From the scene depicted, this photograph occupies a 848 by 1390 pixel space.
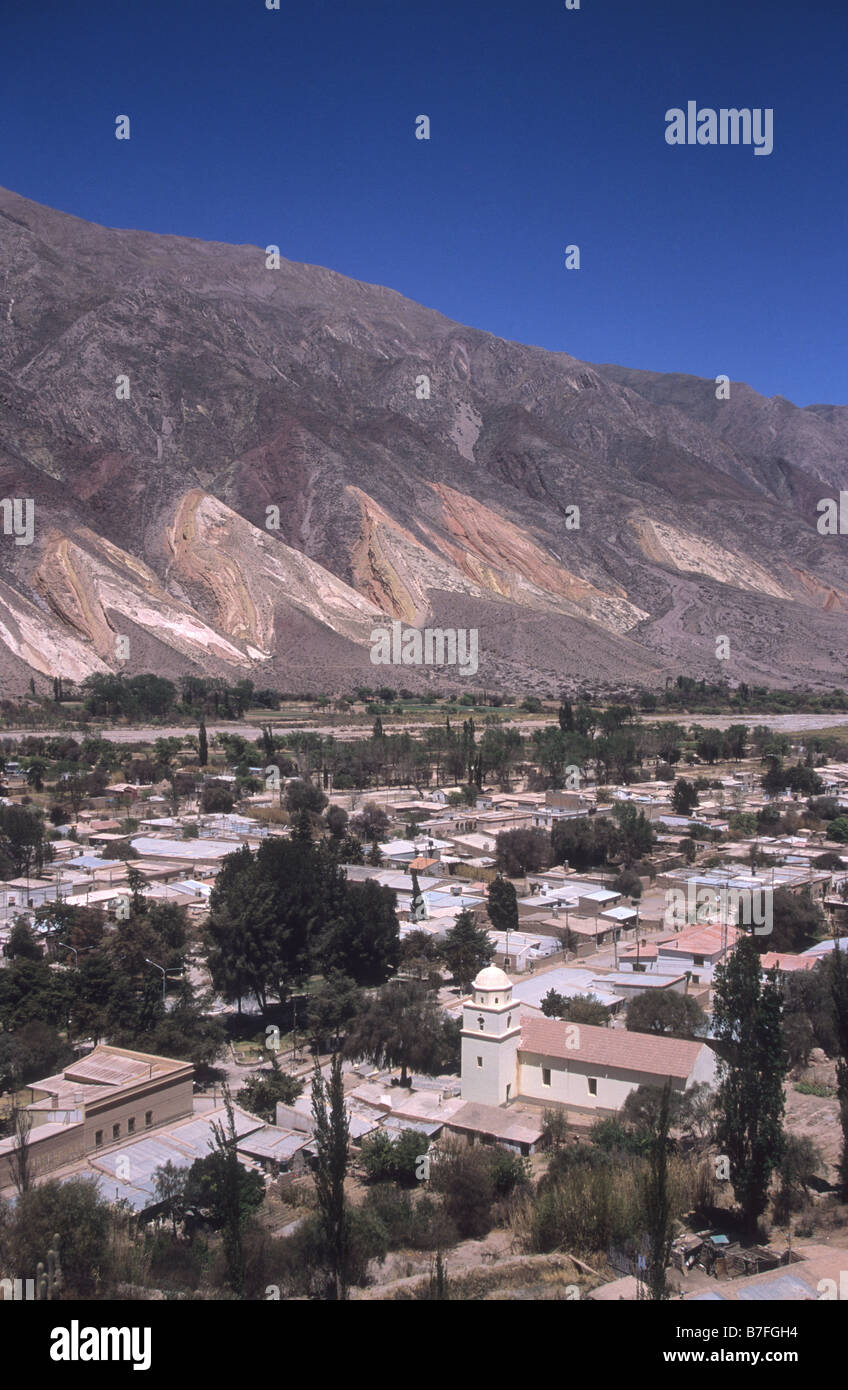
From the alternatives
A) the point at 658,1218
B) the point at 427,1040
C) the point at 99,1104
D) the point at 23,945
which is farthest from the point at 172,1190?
the point at 23,945

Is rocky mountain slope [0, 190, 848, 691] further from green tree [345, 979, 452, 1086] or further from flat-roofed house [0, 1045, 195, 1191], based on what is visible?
flat-roofed house [0, 1045, 195, 1191]

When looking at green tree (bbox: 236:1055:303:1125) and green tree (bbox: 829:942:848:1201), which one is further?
green tree (bbox: 236:1055:303:1125)

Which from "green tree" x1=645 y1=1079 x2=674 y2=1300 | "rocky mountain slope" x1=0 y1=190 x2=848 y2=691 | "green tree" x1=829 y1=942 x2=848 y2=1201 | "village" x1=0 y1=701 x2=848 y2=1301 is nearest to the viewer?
"green tree" x1=645 y1=1079 x2=674 y2=1300

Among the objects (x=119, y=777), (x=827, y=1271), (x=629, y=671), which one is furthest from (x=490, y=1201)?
(x=629, y=671)

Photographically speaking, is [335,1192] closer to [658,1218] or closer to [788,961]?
[658,1218]

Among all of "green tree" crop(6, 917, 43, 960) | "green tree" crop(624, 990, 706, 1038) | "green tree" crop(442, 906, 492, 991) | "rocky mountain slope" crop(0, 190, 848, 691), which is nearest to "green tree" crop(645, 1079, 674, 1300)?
"green tree" crop(624, 990, 706, 1038)

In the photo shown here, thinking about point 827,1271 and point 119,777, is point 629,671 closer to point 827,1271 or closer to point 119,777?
point 119,777
